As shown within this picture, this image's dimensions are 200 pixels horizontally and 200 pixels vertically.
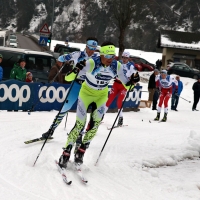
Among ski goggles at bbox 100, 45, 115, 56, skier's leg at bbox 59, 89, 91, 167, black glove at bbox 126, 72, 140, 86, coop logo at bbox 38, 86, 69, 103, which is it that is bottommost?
coop logo at bbox 38, 86, 69, 103

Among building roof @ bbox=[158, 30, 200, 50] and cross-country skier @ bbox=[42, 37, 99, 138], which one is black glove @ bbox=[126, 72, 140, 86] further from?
building roof @ bbox=[158, 30, 200, 50]

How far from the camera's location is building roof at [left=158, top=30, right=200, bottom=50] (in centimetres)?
4103

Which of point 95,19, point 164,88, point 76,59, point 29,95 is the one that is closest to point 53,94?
point 29,95

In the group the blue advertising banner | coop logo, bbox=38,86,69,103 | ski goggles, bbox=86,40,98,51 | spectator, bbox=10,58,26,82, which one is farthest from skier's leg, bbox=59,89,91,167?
spectator, bbox=10,58,26,82

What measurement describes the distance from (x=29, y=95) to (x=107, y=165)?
561 cm

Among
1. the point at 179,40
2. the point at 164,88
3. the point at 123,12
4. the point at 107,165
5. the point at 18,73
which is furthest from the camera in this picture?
the point at 179,40

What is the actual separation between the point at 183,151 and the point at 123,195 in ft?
11.4

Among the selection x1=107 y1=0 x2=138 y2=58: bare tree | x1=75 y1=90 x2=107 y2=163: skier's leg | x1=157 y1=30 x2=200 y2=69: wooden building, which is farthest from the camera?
x1=157 y1=30 x2=200 y2=69: wooden building

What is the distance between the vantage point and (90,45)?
680cm

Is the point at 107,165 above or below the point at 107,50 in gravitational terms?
below

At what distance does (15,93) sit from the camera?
1088cm

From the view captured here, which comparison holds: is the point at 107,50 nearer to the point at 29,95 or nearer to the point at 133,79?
the point at 133,79

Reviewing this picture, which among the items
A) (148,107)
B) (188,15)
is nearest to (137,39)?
(188,15)

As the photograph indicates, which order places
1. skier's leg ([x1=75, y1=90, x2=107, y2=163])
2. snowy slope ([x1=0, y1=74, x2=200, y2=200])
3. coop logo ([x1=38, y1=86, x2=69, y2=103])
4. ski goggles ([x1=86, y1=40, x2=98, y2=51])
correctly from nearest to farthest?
snowy slope ([x1=0, y1=74, x2=200, y2=200]) < skier's leg ([x1=75, y1=90, x2=107, y2=163]) < ski goggles ([x1=86, y1=40, x2=98, y2=51]) < coop logo ([x1=38, y1=86, x2=69, y2=103])
